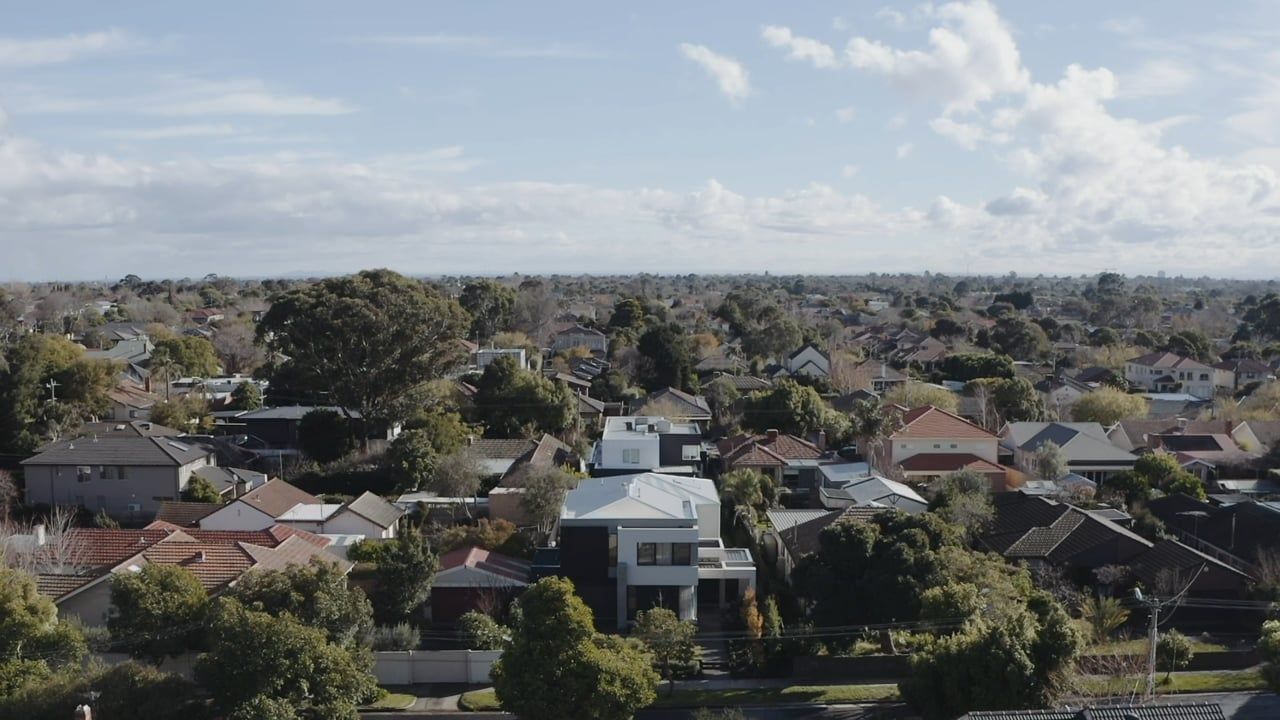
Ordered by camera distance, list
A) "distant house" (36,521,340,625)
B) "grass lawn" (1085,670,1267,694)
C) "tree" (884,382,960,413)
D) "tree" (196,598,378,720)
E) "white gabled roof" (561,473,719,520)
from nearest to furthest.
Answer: "tree" (196,598,378,720) < "grass lawn" (1085,670,1267,694) < "distant house" (36,521,340,625) < "white gabled roof" (561,473,719,520) < "tree" (884,382,960,413)

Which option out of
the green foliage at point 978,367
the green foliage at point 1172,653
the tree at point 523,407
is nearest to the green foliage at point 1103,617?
the green foliage at point 1172,653

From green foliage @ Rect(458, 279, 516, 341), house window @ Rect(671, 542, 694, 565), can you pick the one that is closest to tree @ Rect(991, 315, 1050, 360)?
green foliage @ Rect(458, 279, 516, 341)

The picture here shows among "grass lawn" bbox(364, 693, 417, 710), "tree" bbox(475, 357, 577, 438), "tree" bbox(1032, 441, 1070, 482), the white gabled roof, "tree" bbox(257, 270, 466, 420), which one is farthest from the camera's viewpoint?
"tree" bbox(475, 357, 577, 438)

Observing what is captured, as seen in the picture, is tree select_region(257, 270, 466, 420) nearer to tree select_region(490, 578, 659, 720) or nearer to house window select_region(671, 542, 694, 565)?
house window select_region(671, 542, 694, 565)

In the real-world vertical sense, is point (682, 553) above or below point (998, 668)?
above

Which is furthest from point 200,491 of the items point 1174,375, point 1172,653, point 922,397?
point 1174,375

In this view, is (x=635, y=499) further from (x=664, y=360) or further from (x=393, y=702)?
(x=664, y=360)

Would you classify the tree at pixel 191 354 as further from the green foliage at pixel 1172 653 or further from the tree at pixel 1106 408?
the green foliage at pixel 1172 653
